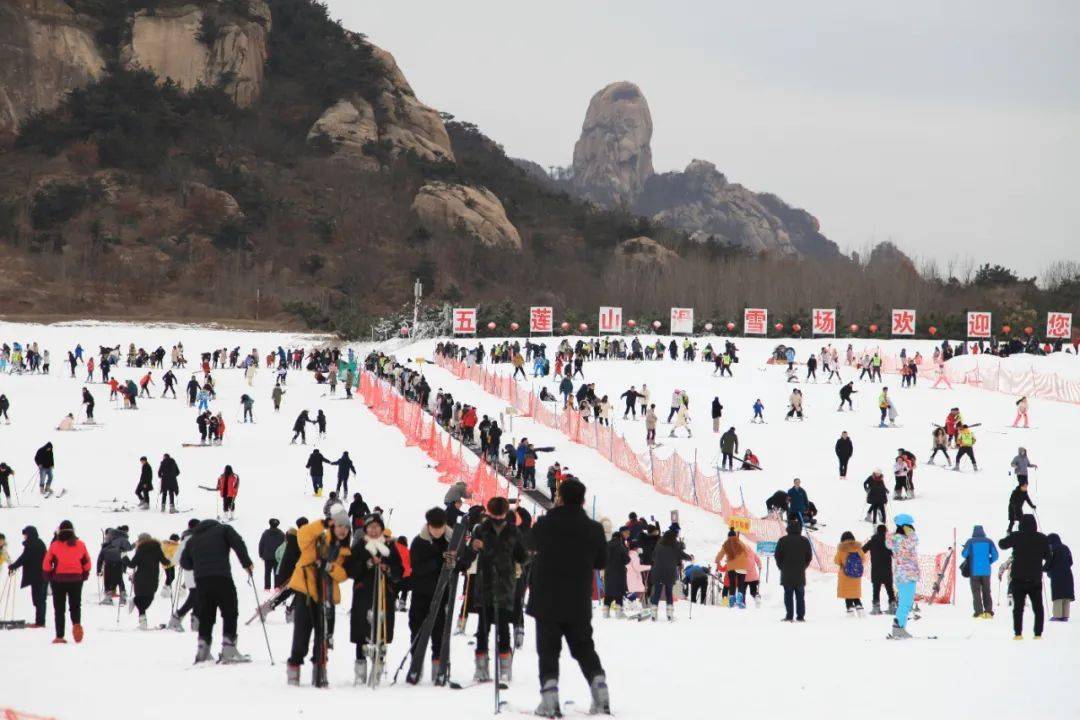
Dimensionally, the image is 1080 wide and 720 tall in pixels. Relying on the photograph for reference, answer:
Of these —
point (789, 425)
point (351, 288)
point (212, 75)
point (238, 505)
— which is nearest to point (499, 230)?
point (351, 288)

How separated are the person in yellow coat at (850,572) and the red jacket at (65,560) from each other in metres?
8.11

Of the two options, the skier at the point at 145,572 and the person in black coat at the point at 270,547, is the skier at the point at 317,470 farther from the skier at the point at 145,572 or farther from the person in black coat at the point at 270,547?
the skier at the point at 145,572

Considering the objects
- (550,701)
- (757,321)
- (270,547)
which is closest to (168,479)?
(270,547)

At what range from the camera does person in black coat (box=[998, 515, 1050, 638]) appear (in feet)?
39.5

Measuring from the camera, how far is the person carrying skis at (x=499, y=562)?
358 inches

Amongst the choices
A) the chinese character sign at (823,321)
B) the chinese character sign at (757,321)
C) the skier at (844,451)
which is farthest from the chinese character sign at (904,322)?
the skier at (844,451)

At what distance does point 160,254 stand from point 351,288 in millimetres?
13594

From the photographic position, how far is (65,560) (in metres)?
12.3

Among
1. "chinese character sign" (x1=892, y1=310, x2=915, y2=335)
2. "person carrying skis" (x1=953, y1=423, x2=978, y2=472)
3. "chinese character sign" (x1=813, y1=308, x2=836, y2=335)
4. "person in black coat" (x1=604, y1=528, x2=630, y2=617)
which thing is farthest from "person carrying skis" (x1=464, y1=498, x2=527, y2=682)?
"chinese character sign" (x1=892, y1=310, x2=915, y2=335)

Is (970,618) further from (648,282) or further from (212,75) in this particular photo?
(212,75)

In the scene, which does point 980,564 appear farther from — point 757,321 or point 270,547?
point 757,321

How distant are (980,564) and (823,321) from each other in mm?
60321

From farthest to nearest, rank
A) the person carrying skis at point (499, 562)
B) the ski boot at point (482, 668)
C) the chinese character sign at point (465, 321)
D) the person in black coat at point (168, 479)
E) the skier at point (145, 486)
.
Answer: the chinese character sign at point (465, 321)
the skier at point (145, 486)
the person in black coat at point (168, 479)
the ski boot at point (482, 668)
the person carrying skis at point (499, 562)

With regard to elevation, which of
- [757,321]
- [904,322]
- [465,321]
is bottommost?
[465,321]
